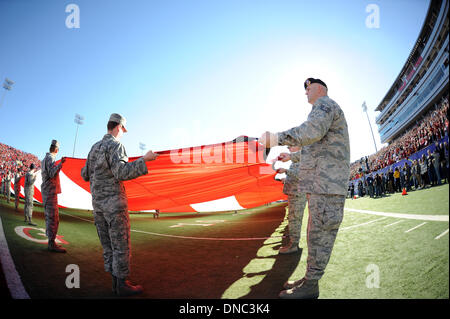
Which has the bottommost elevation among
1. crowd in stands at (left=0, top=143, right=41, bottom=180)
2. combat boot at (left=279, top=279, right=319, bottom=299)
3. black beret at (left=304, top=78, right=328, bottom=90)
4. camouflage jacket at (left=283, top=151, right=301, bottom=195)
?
combat boot at (left=279, top=279, right=319, bottom=299)

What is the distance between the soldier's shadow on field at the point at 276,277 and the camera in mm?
1792

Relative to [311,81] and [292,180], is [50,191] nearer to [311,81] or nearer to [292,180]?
[292,180]

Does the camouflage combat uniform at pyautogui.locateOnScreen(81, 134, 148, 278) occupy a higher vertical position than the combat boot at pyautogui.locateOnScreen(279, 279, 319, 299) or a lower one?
higher

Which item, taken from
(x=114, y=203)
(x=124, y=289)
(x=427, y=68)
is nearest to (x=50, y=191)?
(x=114, y=203)

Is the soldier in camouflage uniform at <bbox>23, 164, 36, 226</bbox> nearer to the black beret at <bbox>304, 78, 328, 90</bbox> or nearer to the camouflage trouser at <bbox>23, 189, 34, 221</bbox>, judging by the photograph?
the camouflage trouser at <bbox>23, 189, 34, 221</bbox>

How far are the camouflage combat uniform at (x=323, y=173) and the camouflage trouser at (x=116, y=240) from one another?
189 centimetres

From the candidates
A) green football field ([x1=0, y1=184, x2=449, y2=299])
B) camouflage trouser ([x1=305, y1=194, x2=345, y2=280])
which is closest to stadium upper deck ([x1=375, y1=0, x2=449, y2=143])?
green football field ([x1=0, y1=184, x2=449, y2=299])

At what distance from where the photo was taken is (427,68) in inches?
61.9

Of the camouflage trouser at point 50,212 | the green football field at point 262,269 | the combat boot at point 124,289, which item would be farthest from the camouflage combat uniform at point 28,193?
the combat boot at point 124,289

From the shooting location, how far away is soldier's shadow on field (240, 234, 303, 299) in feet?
5.88

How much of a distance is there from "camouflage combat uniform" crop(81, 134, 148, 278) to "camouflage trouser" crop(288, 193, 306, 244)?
2554 mm
